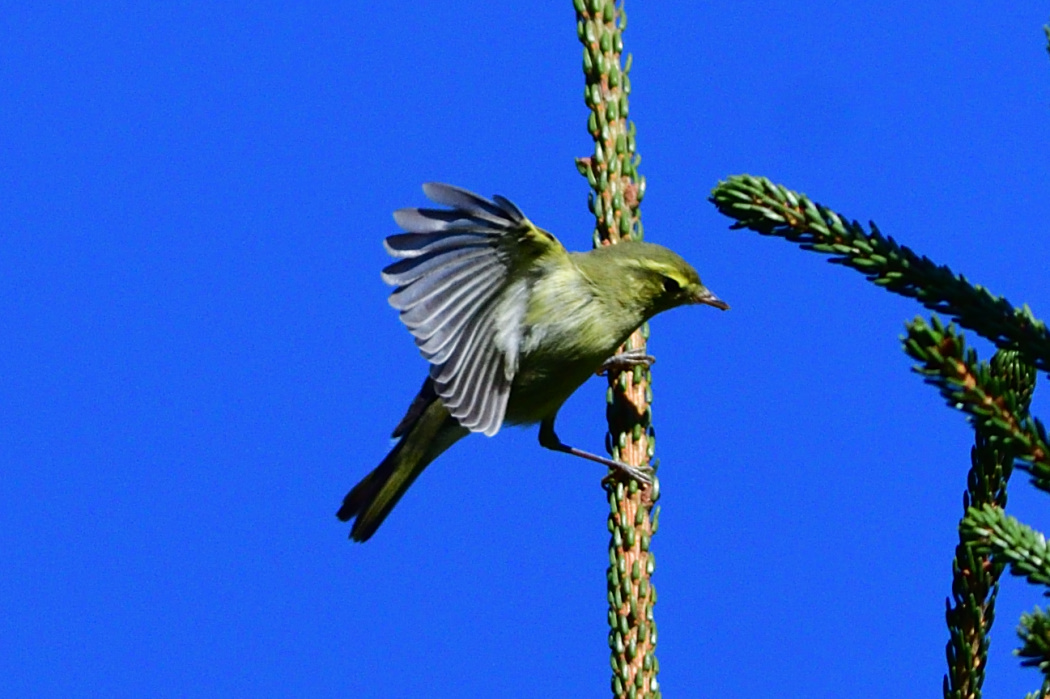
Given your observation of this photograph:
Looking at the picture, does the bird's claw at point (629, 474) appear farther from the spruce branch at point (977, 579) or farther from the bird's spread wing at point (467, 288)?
the spruce branch at point (977, 579)

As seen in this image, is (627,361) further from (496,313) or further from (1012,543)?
(1012,543)

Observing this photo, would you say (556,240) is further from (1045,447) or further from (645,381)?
(1045,447)

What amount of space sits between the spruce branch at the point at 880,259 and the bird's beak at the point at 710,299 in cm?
291

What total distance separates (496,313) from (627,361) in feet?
1.89

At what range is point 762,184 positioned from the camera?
2.28 m

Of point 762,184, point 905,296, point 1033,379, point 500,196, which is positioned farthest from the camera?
point 500,196

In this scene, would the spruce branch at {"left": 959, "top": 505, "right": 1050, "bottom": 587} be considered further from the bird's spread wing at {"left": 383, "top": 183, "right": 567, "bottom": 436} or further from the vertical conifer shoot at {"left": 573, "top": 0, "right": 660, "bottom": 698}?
the bird's spread wing at {"left": 383, "top": 183, "right": 567, "bottom": 436}

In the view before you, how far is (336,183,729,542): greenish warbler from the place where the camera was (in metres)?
4.18

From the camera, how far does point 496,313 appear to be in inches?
187

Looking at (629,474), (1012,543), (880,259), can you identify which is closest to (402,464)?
(629,474)

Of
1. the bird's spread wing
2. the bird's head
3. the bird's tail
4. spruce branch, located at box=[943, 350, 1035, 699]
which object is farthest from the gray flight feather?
spruce branch, located at box=[943, 350, 1035, 699]

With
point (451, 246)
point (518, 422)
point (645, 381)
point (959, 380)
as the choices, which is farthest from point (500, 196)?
point (959, 380)

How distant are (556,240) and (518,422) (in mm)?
1188

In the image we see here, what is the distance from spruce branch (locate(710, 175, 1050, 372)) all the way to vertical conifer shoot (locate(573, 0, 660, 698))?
→ 171 centimetres
